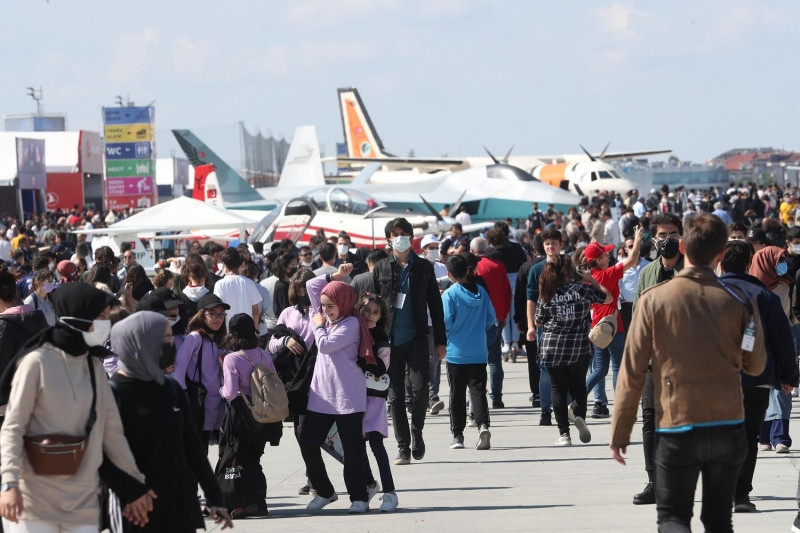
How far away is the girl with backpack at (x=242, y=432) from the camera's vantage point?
302 inches

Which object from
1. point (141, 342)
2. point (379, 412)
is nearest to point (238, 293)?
point (379, 412)

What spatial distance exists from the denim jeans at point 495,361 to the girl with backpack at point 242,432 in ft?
16.0

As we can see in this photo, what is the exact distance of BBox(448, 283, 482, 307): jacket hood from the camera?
10.6 metres

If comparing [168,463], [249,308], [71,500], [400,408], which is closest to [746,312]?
[168,463]

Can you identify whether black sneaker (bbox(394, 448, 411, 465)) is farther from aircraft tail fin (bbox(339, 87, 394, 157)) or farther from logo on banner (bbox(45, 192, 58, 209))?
aircraft tail fin (bbox(339, 87, 394, 157))

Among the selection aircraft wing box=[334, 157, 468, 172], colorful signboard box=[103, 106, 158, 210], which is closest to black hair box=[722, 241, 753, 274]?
colorful signboard box=[103, 106, 158, 210]

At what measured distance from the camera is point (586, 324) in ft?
34.3

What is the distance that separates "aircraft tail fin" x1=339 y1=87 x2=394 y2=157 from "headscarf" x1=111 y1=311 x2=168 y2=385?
79248 mm

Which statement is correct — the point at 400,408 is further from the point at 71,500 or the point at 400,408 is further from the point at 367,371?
the point at 71,500

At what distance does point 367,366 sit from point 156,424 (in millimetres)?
3135

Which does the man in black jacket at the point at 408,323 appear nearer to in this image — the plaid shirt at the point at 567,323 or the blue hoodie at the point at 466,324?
the blue hoodie at the point at 466,324

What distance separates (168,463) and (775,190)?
43.0 metres

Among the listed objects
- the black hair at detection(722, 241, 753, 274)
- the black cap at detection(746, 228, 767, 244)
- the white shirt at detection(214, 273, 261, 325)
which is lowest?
the white shirt at detection(214, 273, 261, 325)

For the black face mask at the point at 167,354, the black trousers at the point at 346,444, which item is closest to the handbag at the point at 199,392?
the black trousers at the point at 346,444
